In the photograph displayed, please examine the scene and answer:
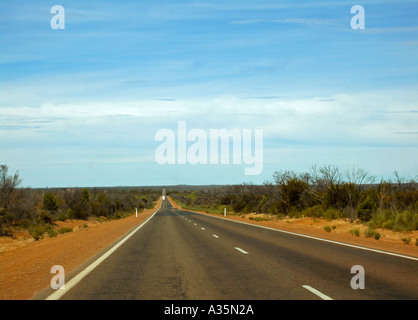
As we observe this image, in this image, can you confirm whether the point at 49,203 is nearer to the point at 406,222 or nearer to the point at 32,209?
the point at 32,209

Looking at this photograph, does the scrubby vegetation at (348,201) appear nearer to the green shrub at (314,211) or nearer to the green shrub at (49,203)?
the green shrub at (314,211)

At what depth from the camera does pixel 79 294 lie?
320 inches

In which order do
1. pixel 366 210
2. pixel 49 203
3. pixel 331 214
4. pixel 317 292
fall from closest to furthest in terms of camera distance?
1. pixel 317 292
2. pixel 366 210
3. pixel 331 214
4. pixel 49 203

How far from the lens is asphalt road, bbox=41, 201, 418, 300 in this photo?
8.07 meters

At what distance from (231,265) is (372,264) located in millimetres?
3557

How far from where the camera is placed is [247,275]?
399 inches

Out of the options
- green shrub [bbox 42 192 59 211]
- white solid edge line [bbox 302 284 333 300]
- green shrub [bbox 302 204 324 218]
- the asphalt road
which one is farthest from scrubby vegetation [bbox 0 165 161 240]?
white solid edge line [bbox 302 284 333 300]

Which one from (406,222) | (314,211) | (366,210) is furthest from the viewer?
(314,211)

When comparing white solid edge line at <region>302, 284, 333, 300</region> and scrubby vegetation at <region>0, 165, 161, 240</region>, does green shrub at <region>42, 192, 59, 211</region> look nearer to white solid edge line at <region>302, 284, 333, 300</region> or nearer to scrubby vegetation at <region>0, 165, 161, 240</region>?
scrubby vegetation at <region>0, 165, 161, 240</region>

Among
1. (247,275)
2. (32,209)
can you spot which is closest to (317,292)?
(247,275)

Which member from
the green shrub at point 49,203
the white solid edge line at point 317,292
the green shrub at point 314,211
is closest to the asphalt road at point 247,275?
the white solid edge line at point 317,292
